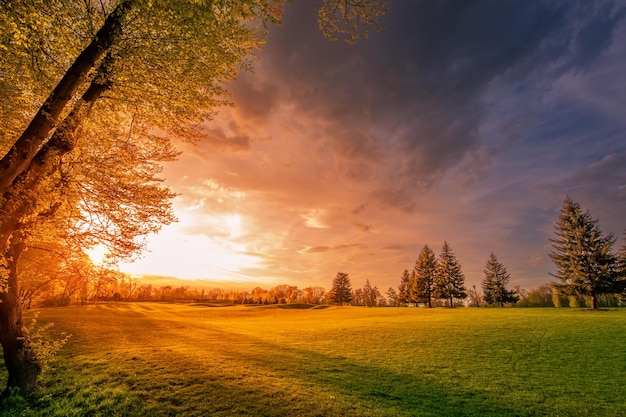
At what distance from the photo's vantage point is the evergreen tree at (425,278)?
74.7 meters

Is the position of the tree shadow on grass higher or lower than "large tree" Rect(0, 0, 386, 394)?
lower

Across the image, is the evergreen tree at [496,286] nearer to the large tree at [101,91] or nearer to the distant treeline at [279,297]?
the distant treeline at [279,297]

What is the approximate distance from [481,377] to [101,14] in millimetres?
20257

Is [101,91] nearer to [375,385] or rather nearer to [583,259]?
[375,385]

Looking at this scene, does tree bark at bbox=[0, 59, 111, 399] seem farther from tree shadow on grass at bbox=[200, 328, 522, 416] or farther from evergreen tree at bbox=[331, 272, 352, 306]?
evergreen tree at bbox=[331, 272, 352, 306]

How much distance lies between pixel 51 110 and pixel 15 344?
10.9 m

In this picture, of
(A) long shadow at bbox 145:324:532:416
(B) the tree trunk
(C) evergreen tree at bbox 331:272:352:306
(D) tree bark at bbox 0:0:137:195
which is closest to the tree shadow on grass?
(A) long shadow at bbox 145:324:532:416

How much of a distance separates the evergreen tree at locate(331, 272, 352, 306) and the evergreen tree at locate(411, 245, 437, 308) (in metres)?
33.0

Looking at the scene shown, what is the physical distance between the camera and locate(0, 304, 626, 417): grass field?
33.0 ft

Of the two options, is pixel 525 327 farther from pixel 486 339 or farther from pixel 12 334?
pixel 12 334

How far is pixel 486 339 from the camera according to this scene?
20.5 meters

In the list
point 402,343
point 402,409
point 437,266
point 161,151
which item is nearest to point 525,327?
point 402,343

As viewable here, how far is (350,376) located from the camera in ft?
43.5

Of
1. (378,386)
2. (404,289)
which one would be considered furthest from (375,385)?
(404,289)
